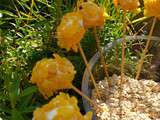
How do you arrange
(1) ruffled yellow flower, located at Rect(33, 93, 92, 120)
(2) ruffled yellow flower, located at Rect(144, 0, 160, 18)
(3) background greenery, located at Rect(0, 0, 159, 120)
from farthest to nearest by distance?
(3) background greenery, located at Rect(0, 0, 159, 120) → (2) ruffled yellow flower, located at Rect(144, 0, 160, 18) → (1) ruffled yellow flower, located at Rect(33, 93, 92, 120)

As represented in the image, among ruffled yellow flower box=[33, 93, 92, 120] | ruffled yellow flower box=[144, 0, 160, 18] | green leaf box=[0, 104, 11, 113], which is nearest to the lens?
ruffled yellow flower box=[33, 93, 92, 120]

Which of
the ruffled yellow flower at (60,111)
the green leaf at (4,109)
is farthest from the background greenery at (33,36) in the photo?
the ruffled yellow flower at (60,111)

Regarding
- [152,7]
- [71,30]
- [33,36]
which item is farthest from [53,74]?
[33,36]

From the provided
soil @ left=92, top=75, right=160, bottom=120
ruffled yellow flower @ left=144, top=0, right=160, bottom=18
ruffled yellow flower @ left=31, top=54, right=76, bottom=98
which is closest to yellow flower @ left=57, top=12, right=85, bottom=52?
ruffled yellow flower @ left=31, top=54, right=76, bottom=98

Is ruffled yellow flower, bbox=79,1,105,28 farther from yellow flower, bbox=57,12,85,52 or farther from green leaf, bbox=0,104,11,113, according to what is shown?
green leaf, bbox=0,104,11,113

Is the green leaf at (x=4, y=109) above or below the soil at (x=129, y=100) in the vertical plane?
above

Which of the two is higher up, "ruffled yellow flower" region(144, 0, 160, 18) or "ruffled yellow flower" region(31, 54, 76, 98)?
"ruffled yellow flower" region(144, 0, 160, 18)

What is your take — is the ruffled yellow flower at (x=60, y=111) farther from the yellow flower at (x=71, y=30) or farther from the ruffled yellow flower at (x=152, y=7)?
the ruffled yellow flower at (x=152, y=7)

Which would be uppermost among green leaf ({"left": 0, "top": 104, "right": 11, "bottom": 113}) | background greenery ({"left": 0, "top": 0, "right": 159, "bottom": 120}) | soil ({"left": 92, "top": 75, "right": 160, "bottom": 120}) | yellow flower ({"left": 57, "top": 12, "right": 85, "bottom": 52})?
yellow flower ({"left": 57, "top": 12, "right": 85, "bottom": 52})

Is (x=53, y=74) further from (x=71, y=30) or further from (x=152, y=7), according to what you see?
(x=152, y=7)
